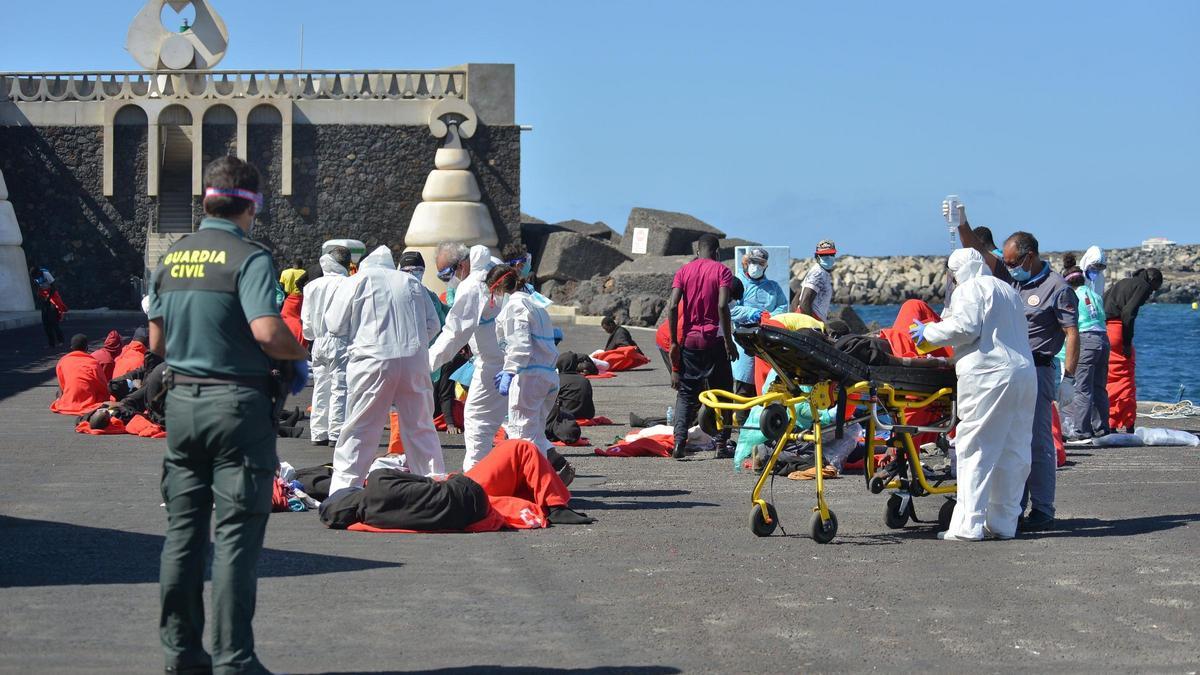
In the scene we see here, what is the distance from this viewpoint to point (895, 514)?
30.7 feet

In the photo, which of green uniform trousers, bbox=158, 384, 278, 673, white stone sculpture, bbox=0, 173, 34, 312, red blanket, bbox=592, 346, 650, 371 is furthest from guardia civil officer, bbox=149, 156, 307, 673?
white stone sculpture, bbox=0, 173, 34, 312

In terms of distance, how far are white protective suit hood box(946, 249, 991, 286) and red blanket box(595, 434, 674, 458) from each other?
473 cm

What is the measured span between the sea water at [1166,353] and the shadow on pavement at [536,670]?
795 inches

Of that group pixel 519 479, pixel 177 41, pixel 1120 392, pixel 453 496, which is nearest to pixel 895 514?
pixel 519 479

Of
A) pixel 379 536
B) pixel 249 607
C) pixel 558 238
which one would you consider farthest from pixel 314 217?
pixel 249 607

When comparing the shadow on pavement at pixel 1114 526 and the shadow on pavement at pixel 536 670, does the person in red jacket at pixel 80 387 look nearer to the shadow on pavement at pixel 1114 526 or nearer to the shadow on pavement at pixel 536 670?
the shadow on pavement at pixel 1114 526

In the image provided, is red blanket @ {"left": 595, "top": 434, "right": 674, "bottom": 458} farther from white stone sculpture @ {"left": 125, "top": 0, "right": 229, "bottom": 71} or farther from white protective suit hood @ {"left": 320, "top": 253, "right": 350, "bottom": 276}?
white stone sculpture @ {"left": 125, "top": 0, "right": 229, "bottom": 71}

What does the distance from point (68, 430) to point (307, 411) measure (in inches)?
114

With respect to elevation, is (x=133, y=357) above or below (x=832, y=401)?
above

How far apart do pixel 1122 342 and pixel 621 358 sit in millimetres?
9285

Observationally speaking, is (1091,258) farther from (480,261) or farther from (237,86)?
(237,86)

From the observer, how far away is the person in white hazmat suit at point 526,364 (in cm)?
1066

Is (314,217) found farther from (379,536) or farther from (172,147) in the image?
(379,536)

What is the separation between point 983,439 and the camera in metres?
8.85
